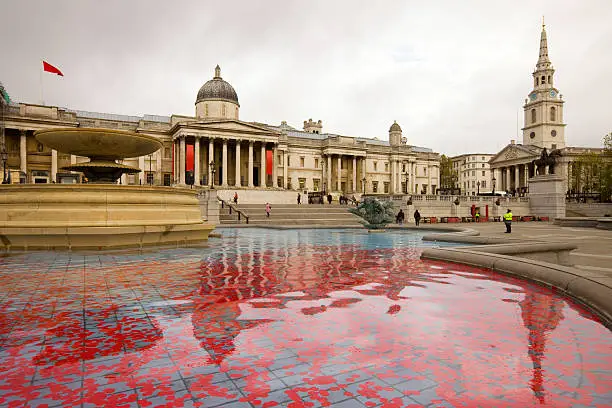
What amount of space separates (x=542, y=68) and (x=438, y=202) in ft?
236

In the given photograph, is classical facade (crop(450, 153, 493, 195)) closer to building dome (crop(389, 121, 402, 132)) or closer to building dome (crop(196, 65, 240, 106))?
building dome (crop(389, 121, 402, 132))

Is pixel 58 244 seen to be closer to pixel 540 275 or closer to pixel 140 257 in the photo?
pixel 140 257

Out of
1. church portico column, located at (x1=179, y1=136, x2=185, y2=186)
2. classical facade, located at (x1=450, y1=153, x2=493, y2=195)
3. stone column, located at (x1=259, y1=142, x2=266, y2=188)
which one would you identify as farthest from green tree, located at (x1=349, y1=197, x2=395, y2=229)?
classical facade, located at (x1=450, y1=153, x2=493, y2=195)

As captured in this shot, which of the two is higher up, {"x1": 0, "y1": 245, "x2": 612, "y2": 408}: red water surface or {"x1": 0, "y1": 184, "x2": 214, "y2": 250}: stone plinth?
{"x1": 0, "y1": 184, "x2": 214, "y2": 250}: stone plinth

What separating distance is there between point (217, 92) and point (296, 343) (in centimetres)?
6009

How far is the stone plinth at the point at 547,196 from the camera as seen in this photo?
138 feet

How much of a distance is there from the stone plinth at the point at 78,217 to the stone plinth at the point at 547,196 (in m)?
41.9

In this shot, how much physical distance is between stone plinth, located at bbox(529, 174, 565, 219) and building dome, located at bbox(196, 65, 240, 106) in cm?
4179

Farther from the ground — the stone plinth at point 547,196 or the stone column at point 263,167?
the stone column at point 263,167

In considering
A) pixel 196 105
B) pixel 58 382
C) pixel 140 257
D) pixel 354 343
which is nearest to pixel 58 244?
pixel 140 257

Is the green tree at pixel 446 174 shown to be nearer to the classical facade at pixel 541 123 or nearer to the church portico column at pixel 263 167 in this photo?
the classical facade at pixel 541 123

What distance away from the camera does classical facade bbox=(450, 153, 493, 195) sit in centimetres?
12769

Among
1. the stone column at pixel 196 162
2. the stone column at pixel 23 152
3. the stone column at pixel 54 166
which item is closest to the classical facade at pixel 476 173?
the stone column at pixel 196 162

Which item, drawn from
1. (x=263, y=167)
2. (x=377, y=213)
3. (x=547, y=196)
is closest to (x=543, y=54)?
(x=547, y=196)
